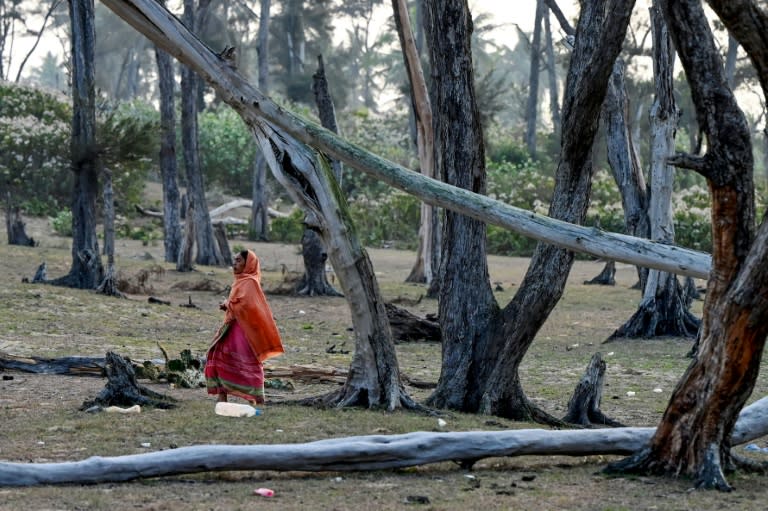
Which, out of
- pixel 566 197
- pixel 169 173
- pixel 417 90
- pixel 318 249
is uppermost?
pixel 417 90

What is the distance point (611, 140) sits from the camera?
16.2 metres

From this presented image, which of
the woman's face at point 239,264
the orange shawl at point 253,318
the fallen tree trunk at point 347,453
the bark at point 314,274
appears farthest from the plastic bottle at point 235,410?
the bark at point 314,274

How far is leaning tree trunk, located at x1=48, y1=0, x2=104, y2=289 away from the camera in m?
18.3

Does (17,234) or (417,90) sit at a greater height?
(417,90)

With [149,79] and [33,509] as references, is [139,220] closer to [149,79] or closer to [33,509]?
[33,509]

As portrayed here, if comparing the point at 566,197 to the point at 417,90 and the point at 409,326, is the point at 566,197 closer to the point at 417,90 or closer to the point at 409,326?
the point at 409,326

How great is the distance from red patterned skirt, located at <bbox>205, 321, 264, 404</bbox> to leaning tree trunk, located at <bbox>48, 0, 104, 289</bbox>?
933cm

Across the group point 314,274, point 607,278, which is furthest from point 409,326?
point 607,278

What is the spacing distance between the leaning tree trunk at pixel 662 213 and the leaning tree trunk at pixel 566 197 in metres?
5.68

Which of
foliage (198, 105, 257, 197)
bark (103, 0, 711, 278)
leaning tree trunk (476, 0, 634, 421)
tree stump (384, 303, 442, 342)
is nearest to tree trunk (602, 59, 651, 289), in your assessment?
tree stump (384, 303, 442, 342)

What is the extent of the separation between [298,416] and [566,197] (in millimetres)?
2647

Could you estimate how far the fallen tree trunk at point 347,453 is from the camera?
20.0ft

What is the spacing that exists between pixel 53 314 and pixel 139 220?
18193 millimetres

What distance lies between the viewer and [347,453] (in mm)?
6449
